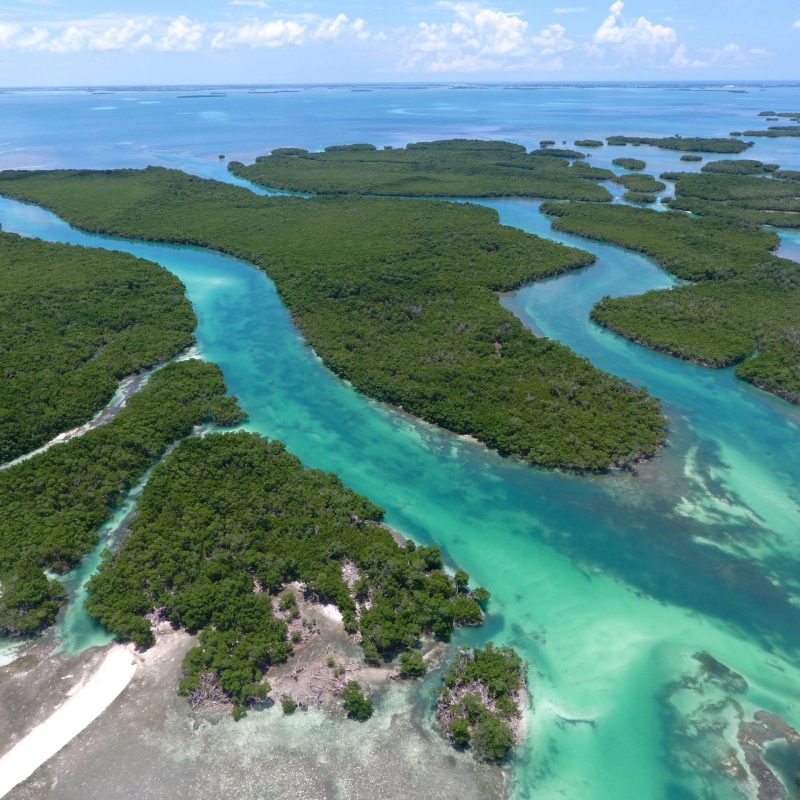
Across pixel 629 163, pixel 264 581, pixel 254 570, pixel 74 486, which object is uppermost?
pixel 74 486

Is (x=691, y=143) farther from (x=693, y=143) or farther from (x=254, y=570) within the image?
(x=254, y=570)

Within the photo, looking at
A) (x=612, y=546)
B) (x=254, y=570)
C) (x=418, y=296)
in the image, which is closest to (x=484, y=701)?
(x=612, y=546)

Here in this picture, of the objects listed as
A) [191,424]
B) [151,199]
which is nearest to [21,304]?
[191,424]

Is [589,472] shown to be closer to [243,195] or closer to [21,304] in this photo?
[21,304]

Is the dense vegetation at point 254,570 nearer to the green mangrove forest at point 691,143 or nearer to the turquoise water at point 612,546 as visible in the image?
the turquoise water at point 612,546

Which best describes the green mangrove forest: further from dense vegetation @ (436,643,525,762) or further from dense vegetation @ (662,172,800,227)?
dense vegetation @ (436,643,525,762)
